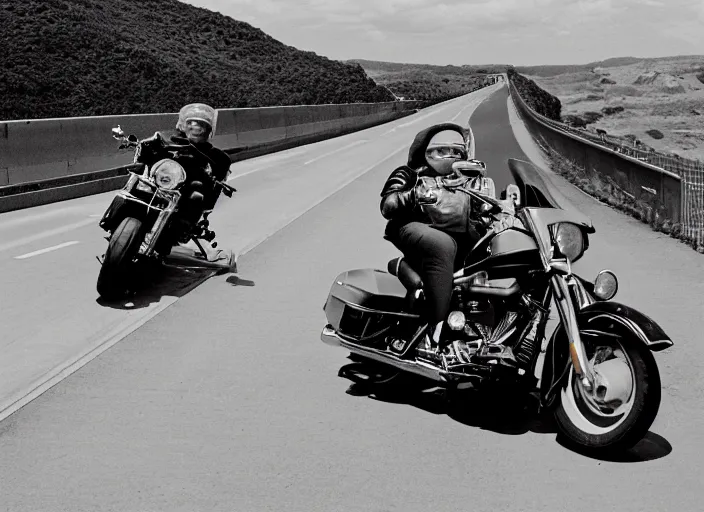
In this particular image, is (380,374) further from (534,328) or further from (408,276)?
(534,328)

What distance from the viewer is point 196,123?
972cm

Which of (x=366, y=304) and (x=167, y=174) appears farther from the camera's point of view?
(x=167, y=174)

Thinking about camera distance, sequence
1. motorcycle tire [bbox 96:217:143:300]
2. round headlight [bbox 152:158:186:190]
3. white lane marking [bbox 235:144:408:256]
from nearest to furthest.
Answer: motorcycle tire [bbox 96:217:143:300] < round headlight [bbox 152:158:186:190] < white lane marking [bbox 235:144:408:256]

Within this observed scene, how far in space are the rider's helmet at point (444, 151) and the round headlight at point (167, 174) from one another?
3.78 metres

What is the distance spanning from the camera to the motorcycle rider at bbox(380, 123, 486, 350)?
5.64m

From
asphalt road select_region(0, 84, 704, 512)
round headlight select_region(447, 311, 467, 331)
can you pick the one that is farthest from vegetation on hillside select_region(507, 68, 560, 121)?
round headlight select_region(447, 311, 467, 331)

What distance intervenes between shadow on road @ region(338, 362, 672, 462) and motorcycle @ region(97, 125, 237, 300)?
2.80 m

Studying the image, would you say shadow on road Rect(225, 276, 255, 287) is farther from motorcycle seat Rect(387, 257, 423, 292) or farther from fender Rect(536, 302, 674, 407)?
fender Rect(536, 302, 674, 407)

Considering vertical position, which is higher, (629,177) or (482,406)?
(482,406)

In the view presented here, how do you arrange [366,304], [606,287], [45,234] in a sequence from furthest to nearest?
[45,234]
[366,304]
[606,287]

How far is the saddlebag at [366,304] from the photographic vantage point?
19.8ft

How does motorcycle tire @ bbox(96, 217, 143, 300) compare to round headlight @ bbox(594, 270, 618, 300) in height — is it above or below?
below

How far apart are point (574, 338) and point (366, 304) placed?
154 centimetres

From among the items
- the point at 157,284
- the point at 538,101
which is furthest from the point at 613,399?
the point at 538,101
